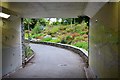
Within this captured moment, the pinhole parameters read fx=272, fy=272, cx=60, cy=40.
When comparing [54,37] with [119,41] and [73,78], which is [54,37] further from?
[119,41]

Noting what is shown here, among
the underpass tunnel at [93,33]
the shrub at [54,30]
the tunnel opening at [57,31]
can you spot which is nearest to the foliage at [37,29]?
the tunnel opening at [57,31]

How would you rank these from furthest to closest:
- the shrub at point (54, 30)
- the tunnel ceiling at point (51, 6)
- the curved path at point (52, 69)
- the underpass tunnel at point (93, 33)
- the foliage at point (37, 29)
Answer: the foliage at point (37, 29), the shrub at point (54, 30), the curved path at point (52, 69), the tunnel ceiling at point (51, 6), the underpass tunnel at point (93, 33)

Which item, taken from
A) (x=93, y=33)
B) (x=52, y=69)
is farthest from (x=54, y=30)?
(x=93, y=33)

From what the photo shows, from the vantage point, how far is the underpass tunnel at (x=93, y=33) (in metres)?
6.29

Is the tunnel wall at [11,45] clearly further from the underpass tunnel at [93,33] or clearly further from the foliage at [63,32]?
the foliage at [63,32]

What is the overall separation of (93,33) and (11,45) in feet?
12.4

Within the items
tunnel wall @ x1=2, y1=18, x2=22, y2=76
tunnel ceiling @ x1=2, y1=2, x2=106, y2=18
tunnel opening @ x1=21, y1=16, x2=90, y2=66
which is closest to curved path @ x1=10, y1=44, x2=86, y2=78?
tunnel wall @ x1=2, y1=18, x2=22, y2=76

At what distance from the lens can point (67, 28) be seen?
35000 millimetres

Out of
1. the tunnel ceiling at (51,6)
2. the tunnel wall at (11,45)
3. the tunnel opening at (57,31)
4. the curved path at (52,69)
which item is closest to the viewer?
the tunnel ceiling at (51,6)

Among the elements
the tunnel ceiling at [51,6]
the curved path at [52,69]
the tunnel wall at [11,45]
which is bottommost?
the curved path at [52,69]

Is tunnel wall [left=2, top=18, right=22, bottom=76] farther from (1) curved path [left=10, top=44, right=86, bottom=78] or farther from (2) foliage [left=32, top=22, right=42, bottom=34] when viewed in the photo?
(2) foliage [left=32, top=22, right=42, bottom=34]

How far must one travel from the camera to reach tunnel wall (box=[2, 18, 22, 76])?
36.3 feet

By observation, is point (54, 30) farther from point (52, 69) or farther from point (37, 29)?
point (52, 69)

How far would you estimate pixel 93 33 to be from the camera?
1194 cm
